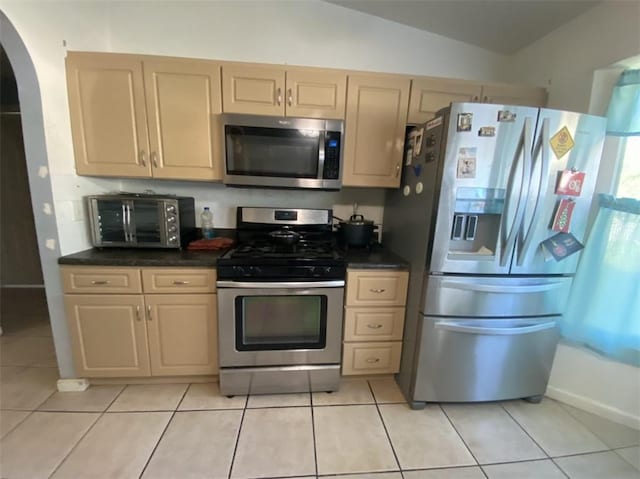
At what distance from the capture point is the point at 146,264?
169 cm

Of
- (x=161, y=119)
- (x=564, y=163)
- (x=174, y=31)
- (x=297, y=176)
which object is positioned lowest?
(x=297, y=176)

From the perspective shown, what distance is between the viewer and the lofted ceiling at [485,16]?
5.69ft

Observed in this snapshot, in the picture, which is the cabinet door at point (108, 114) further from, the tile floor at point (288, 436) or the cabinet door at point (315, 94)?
the tile floor at point (288, 436)

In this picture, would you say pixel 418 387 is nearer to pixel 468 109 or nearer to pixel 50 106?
pixel 468 109

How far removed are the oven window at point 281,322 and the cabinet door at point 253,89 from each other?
4.15ft

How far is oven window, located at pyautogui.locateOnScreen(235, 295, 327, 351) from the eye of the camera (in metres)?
1.74

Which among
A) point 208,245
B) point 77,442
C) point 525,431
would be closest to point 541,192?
point 525,431

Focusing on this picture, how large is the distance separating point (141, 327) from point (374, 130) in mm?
2048

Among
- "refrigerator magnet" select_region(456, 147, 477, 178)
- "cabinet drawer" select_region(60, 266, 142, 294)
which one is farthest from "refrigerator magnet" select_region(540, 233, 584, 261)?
"cabinet drawer" select_region(60, 266, 142, 294)

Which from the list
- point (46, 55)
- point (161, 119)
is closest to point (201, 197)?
point (161, 119)

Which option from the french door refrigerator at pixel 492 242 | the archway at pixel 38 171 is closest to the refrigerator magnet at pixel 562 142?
the french door refrigerator at pixel 492 242

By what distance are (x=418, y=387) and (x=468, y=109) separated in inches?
65.4

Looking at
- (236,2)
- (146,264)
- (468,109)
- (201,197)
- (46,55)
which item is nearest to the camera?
(468,109)

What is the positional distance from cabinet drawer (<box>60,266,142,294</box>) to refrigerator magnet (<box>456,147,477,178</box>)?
1.99 metres
